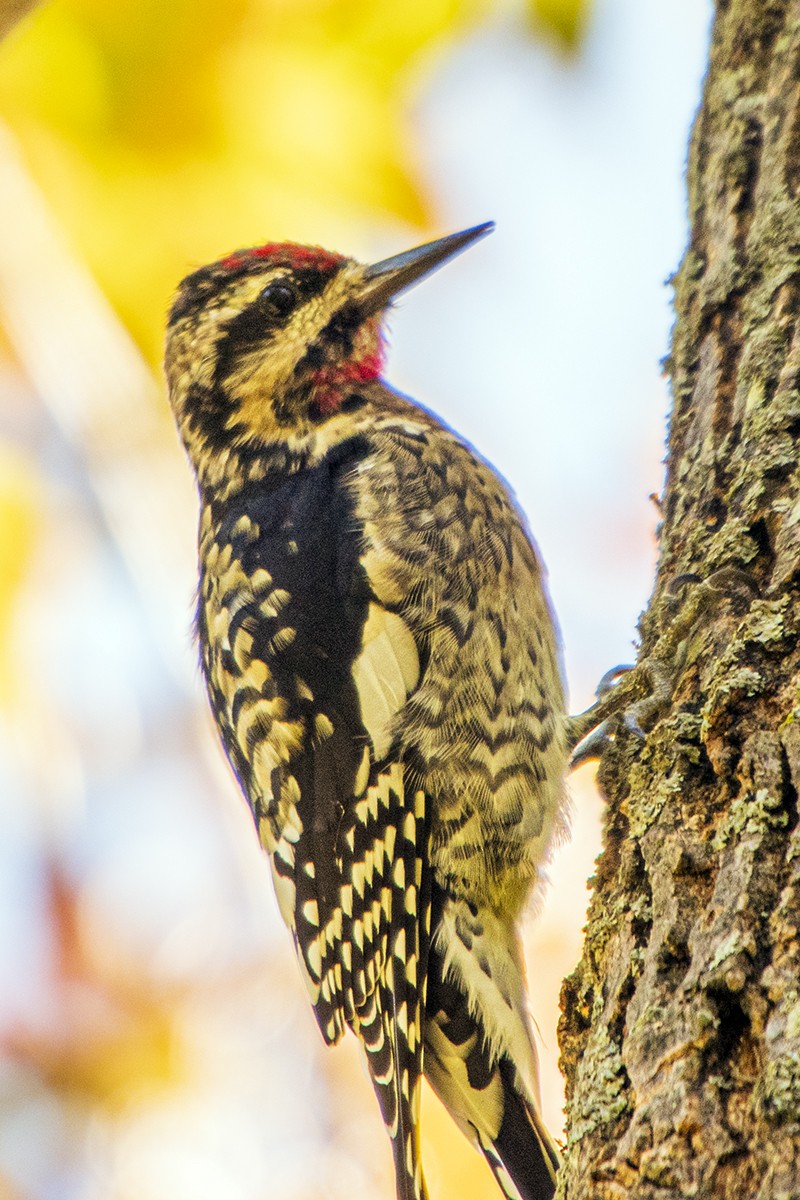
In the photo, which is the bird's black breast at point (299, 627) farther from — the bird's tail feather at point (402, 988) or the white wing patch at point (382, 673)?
the bird's tail feather at point (402, 988)

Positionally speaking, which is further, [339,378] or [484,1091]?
[339,378]

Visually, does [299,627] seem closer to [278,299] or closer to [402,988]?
[402,988]

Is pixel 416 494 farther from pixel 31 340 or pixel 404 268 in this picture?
pixel 31 340

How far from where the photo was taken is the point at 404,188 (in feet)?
13.9

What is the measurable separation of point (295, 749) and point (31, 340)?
5.87 ft

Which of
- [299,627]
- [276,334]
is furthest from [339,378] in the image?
[299,627]

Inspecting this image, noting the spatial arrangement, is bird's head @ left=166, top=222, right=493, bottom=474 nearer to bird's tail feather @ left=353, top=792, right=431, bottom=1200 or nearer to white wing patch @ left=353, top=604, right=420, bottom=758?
white wing patch @ left=353, top=604, right=420, bottom=758

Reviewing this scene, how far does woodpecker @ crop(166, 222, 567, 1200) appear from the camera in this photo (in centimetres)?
289

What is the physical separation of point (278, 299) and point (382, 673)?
4.82 ft

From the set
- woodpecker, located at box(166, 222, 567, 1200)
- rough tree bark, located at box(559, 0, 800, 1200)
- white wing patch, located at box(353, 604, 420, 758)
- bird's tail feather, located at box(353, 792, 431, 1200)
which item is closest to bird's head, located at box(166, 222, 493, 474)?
woodpecker, located at box(166, 222, 567, 1200)

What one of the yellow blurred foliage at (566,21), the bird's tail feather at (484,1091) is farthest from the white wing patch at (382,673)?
the yellow blurred foliage at (566,21)

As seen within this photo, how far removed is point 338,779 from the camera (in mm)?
2967

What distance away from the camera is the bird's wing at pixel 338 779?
9.50ft

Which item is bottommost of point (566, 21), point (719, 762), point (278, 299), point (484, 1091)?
point (484, 1091)
